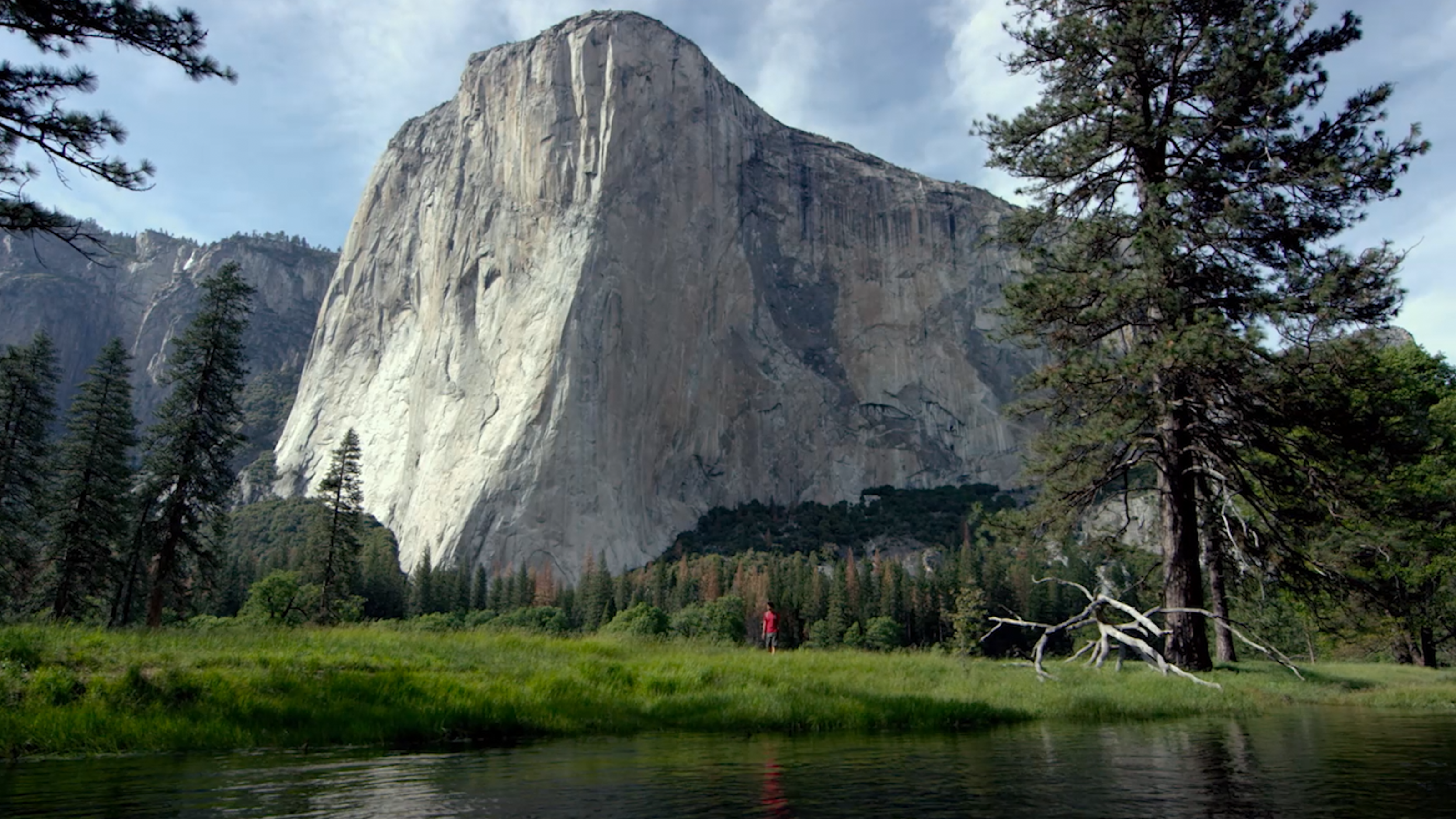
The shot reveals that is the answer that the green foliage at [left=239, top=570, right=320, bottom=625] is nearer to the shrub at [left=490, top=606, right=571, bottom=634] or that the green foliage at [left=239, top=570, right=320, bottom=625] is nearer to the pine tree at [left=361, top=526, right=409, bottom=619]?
the shrub at [left=490, top=606, right=571, bottom=634]

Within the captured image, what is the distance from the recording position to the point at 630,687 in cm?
1138

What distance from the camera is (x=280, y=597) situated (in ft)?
159

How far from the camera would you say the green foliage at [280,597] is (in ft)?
145

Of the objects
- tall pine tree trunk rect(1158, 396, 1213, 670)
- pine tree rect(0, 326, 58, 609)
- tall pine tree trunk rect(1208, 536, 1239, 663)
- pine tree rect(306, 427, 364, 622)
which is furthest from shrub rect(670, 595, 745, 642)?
tall pine tree trunk rect(1158, 396, 1213, 670)

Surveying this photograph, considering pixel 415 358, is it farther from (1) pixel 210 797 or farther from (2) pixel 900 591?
(1) pixel 210 797

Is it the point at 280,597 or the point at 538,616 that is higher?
the point at 280,597

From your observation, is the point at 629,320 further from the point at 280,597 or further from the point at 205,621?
the point at 205,621

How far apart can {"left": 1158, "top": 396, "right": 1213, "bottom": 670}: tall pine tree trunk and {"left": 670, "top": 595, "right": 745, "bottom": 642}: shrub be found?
2721cm

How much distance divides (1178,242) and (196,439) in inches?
1183

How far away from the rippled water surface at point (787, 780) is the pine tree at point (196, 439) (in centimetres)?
2600

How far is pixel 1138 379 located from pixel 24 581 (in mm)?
38610

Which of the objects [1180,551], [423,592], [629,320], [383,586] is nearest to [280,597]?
[423,592]

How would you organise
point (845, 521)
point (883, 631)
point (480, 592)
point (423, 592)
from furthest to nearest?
point (845, 521) < point (480, 592) < point (423, 592) < point (883, 631)

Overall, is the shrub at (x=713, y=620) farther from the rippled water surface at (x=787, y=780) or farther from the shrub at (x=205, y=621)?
the rippled water surface at (x=787, y=780)
